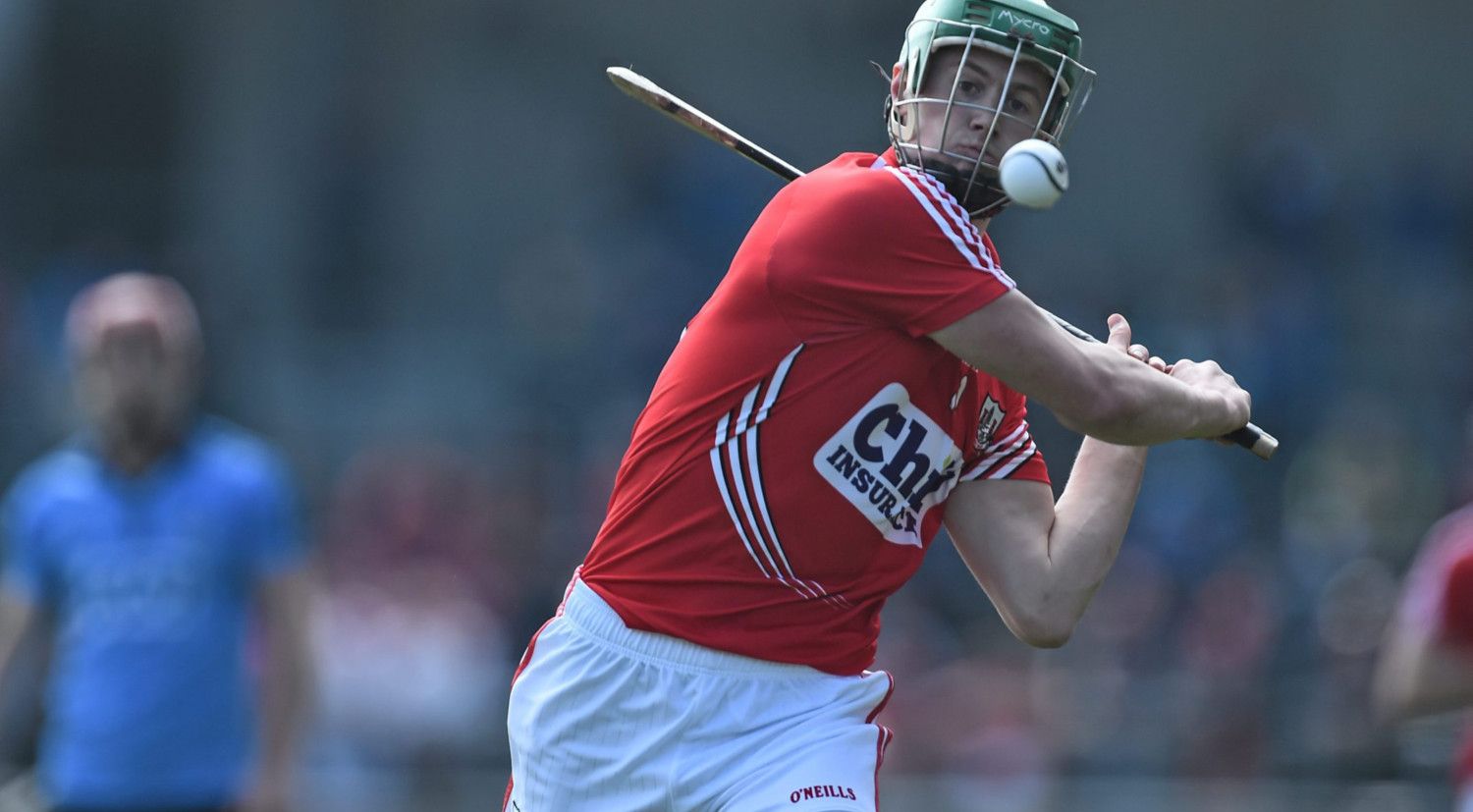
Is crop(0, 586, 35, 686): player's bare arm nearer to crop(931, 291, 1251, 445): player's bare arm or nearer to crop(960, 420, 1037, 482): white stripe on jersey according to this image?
crop(960, 420, 1037, 482): white stripe on jersey

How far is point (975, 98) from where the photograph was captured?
12.3ft

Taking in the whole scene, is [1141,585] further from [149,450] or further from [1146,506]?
[149,450]

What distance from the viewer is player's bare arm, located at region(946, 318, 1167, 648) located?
3.84m

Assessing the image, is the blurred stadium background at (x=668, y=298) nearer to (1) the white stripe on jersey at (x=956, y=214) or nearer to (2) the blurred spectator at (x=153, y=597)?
(2) the blurred spectator at (x=153, y=597)

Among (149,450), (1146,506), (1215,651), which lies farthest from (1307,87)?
(149,450)

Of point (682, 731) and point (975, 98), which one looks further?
point (975, 98)

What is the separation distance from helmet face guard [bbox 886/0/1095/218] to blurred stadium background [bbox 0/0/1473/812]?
363 cm

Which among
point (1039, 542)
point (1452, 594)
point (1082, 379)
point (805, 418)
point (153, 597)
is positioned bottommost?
point (153, 597)

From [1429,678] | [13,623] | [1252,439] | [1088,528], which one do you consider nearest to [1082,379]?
[1088,528]

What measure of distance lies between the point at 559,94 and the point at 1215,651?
314 inches

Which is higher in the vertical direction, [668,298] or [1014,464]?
[1014,464]

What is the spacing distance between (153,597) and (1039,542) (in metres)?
3.15

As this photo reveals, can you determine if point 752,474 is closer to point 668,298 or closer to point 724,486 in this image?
point 724,486

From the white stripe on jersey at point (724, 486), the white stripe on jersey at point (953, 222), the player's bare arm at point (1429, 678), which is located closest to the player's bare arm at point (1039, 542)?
the white stripe on jersey at point (953, 222)
